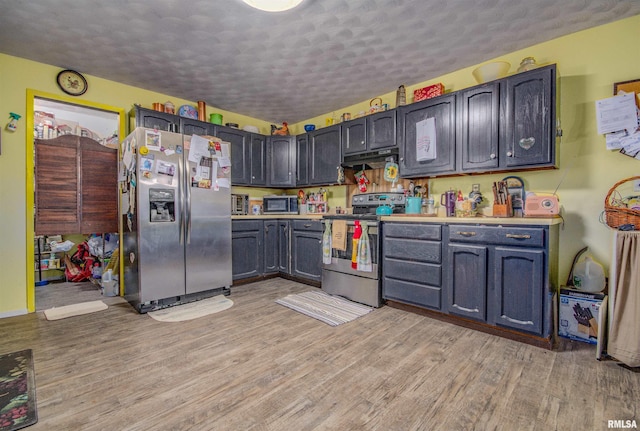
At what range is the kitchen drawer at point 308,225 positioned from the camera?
383 centimetres

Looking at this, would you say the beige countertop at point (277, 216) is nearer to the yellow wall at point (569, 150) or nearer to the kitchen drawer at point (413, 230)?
the kitchen drawer at point (413, 230)

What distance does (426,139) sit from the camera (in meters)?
3.09

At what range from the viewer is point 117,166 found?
381 centimetres

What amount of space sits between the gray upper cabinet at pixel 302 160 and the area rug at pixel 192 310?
2063 mm

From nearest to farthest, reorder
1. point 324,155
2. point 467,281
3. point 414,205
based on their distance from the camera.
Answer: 1. point 467,281
2. point 414,205
3. point 324,155

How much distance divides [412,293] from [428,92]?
2182 millimetres

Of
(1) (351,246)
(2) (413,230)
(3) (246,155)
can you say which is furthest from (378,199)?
(3) (246,155)

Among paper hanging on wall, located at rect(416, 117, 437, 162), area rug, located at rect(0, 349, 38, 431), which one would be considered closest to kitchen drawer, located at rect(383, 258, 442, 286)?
paper hanging on wall, located at rect(416, 117, 437, 162)

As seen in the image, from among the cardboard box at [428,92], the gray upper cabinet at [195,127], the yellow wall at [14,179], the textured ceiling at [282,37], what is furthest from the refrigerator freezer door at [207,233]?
the cardboard box at [428,92]

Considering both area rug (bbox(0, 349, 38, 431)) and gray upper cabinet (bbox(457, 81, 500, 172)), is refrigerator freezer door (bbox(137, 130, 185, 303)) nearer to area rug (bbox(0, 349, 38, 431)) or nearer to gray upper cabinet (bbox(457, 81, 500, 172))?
area rug (bbox(0, 349, 38, 431))

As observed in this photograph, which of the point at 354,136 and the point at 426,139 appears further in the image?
the point at 354,136

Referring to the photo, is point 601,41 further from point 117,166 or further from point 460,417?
point 117,166

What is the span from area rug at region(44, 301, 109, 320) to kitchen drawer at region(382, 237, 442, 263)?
10.3ft

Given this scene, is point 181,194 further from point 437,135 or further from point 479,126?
point 479,126
